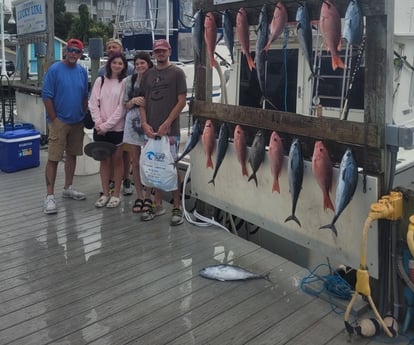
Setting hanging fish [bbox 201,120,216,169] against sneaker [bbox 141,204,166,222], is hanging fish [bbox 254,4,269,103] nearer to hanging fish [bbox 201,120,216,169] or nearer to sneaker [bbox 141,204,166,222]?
hanging fish [bbox 201,120,216,169]

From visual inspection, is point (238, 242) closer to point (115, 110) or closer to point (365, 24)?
point (115, 110)

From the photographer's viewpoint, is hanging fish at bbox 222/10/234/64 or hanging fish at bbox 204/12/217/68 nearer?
hanging fish at bbox 222/10/234/64

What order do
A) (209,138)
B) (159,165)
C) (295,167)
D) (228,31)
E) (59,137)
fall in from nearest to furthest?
(295,167) < (228,31) < (209,138) < (159,165) < (59,137)

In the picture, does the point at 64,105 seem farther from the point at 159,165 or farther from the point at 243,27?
the point at 243,27

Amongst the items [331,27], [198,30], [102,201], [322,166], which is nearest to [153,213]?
[102,201]

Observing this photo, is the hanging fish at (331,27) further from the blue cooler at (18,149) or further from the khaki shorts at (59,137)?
the blue cooler at (18,149)

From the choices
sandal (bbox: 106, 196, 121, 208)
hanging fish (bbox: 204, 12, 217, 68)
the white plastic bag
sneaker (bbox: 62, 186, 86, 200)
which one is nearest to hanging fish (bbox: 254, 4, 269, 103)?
hanging fish (bbox: 204, 12, 217, 68)

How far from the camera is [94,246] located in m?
3.88

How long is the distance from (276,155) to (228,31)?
105 centimetres

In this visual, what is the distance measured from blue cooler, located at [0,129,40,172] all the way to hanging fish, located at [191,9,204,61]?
3222 millimetres

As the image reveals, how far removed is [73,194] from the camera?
200 inches

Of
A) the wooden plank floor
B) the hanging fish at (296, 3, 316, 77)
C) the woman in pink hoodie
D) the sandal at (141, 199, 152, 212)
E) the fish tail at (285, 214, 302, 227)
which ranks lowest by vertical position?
the wooden plank floor

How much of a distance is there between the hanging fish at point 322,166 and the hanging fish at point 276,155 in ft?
1.10

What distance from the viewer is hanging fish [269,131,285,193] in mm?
3195
